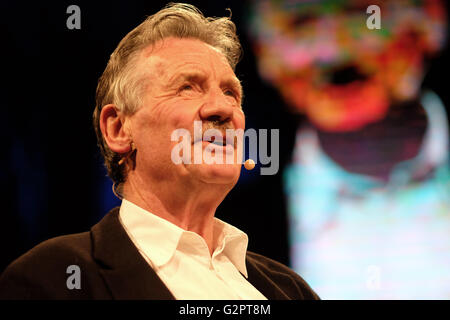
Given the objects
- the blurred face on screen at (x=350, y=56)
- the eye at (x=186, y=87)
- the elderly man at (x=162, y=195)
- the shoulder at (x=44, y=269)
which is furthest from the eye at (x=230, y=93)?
the blurred face on screen at (x=350, y=56)

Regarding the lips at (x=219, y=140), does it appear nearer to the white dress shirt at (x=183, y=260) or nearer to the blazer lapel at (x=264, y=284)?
the white dress shirt at (x=183, y=260)

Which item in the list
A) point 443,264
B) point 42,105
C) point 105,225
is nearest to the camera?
point 105,225

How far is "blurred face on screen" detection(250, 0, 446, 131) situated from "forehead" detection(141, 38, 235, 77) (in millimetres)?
1044

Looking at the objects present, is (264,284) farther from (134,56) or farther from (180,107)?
(134,56)

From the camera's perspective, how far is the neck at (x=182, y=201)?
1.56 m

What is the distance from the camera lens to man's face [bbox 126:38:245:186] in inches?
60.1

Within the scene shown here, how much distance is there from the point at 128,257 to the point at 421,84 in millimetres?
1987

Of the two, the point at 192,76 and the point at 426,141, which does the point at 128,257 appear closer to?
the point at 192,76

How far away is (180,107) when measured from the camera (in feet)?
5.06

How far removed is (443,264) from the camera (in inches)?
99.3

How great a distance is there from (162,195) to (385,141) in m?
1.54
